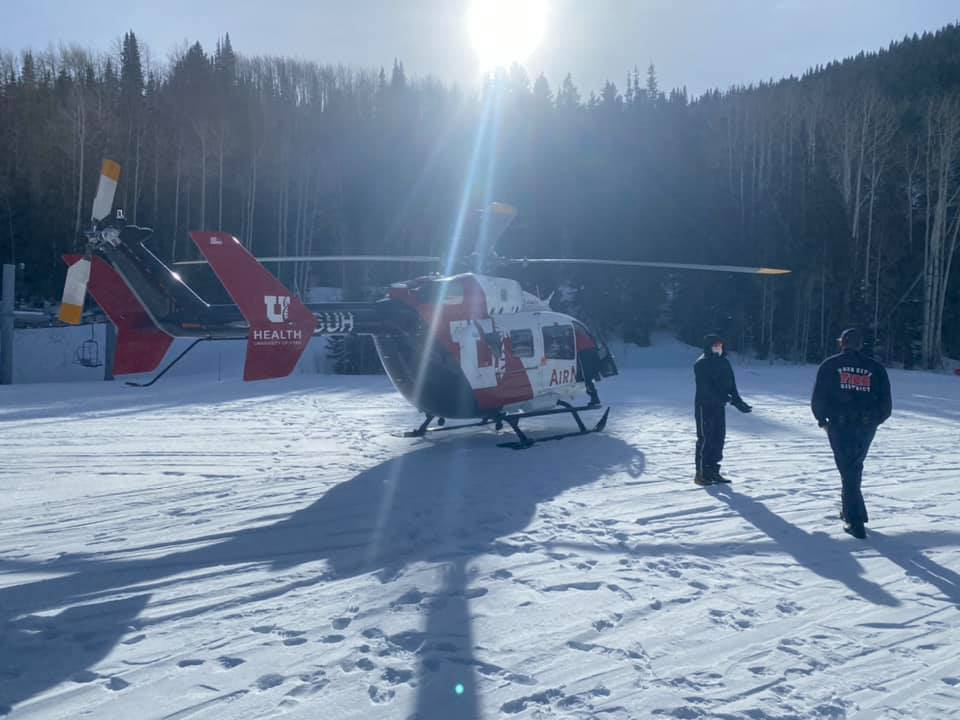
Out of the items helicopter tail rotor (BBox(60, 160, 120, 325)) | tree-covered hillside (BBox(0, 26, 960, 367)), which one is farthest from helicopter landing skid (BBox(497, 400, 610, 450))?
tree-covered hillside (BBox(0, 26, 960, 367))

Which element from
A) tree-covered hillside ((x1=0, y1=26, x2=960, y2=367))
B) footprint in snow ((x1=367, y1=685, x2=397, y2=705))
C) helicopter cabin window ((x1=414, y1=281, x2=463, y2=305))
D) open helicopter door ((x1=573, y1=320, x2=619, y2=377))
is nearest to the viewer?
footprint in snow ((x1=367, y1=685, x2=397, y2=705))

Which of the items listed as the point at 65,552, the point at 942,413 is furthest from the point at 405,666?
the point at 942,413

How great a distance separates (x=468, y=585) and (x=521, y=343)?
5671mm

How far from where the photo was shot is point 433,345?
8781 mm

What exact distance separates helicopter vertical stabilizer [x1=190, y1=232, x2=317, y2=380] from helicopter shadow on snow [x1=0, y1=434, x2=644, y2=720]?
55.3 inches

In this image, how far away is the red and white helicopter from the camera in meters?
7.16

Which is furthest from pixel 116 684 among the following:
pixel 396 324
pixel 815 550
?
pixel 396 324

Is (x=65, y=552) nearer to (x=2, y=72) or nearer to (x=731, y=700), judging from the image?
(x=731, y=700)

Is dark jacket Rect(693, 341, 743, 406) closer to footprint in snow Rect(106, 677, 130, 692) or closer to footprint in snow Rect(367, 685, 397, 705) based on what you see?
footprint in snow Rect(367, 685, 397, 705)

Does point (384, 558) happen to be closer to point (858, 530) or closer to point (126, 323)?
point (858, 530)

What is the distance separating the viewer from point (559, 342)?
1035 cm

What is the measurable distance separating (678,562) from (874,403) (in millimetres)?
2011

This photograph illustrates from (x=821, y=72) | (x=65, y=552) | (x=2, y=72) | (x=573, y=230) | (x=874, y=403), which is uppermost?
(x=821, y=72)

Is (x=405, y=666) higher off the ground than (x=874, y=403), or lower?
lower
